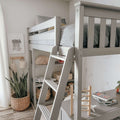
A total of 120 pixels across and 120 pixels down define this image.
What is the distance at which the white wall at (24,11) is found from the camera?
2.67 meters

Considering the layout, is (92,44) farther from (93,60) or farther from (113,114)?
(93,60)

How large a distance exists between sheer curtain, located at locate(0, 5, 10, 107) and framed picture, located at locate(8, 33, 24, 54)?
0.60 feet

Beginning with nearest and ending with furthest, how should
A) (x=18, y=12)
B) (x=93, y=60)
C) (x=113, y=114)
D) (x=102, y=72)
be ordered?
(x=113, y=114), (x=102, y=72), (x=93, y=60), (x=18, y=12)

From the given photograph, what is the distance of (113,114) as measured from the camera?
1.31 metres

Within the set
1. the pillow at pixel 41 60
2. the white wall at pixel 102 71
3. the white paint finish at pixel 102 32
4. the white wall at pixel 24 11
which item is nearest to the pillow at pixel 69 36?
the white paint finish at pixel 102 32

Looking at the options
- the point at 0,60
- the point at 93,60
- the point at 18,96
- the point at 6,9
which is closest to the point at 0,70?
the point at 0,60

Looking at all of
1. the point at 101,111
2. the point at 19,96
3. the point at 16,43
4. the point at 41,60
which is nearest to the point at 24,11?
the point at 16,43

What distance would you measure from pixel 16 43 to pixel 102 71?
205 centimetres

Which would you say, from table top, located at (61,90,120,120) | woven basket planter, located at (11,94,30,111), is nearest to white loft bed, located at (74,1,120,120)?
table top, located at (61,90,120,120)

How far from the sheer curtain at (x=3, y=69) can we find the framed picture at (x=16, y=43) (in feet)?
0.60

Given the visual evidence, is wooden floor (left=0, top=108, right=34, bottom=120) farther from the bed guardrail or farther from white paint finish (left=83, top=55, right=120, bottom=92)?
the bed guardrail

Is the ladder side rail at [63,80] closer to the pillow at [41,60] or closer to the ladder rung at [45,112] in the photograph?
the ladder rung at [45,112]

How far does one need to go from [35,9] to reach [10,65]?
149 cm

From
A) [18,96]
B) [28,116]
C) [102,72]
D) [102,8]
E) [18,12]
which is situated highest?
[18,12]
